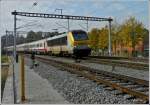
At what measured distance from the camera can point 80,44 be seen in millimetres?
33469

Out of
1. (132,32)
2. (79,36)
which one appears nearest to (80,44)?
(79,36)

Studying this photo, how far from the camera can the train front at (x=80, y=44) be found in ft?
108

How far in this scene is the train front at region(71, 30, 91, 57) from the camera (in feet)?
108

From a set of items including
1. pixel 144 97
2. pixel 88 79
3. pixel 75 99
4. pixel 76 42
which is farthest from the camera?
pixel 76 42

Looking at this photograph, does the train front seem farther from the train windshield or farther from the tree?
the tree

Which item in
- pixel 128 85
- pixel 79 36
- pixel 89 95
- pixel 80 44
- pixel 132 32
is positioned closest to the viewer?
pixel 89 95

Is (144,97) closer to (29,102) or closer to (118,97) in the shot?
(118,97)

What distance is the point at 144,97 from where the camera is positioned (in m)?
9.27

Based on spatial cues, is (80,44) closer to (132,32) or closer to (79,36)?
(79,36)

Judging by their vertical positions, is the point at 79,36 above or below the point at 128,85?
above

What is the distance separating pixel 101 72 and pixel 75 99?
709 cm

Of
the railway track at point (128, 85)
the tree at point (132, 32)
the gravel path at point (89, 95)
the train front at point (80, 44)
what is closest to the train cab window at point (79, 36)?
the train front at point (80, 44)

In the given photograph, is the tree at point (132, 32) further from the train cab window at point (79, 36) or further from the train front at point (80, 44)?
the train front at point (80, 44)

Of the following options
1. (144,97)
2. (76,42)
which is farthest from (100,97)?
(76,42)
